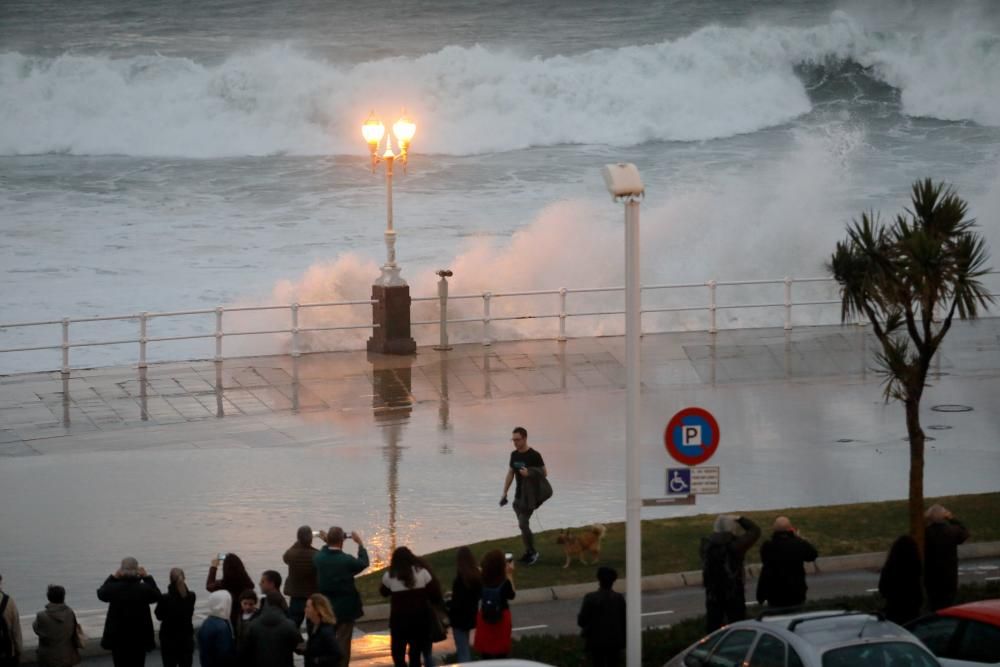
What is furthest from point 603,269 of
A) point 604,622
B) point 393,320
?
point 604,622

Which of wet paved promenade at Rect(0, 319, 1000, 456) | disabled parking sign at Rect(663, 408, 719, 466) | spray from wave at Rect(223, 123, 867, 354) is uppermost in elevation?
spray from wave at Rect(223, 123, 867, 354)

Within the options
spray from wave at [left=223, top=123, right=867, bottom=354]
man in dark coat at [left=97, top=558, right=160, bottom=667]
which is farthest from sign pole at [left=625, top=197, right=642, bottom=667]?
spray from wave at [left=223, top=123, right=867, bottom=354]

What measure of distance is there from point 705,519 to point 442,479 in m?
3.19

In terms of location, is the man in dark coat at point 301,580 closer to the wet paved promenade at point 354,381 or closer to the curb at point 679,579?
the curb at point 679,579

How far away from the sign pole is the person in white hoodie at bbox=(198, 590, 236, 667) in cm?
262

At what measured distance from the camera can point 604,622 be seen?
1252 cm

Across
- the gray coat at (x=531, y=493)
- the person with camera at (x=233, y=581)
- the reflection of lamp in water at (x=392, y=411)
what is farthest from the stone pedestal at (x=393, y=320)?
the person with camera at (x=233, y=581)

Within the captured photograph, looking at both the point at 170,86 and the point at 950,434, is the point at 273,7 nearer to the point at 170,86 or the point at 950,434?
the point at 170,86

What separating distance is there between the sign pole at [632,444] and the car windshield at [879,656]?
204 centimetres

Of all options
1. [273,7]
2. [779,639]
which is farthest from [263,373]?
[273,7]

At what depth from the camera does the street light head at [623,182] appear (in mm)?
12547

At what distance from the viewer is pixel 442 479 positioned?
20234 millimetres

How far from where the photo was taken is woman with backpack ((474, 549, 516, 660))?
1250cm

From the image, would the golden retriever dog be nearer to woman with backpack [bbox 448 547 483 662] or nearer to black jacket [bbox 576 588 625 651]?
woman with backpack [bbox 448 547 483 662]
